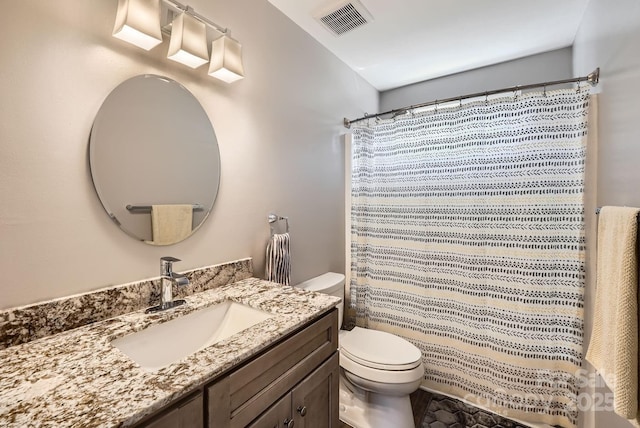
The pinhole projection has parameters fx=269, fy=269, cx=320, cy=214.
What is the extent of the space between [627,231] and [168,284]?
59.3 inches

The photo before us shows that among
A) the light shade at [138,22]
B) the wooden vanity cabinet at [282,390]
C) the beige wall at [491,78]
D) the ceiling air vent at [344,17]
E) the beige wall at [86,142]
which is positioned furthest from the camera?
the beige wall at [491,78]

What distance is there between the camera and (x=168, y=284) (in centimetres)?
104

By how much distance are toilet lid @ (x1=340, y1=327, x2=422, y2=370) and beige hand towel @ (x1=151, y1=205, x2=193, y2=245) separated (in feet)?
3.68

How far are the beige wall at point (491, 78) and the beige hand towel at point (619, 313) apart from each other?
178 cm

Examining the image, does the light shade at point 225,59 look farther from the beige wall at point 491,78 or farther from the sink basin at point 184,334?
the beige wall at point 491,78

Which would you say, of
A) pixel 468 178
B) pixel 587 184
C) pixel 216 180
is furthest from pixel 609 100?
pixel 216 180

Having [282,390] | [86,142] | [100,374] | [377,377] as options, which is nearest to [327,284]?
[377,377]

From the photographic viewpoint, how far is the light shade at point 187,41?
1.04 metres

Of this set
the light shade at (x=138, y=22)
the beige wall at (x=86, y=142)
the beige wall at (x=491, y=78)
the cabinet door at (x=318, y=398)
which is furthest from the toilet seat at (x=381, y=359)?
the beige wall at (x=491, y=78)

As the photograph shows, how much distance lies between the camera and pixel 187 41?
1.06 m

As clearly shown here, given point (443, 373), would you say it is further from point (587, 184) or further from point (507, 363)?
point (587, 184)

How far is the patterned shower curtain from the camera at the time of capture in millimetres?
1475

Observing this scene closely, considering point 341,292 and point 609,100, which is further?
point 341,292

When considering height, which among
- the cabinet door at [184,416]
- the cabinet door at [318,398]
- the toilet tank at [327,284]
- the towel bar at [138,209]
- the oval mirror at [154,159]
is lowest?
the cabinet door at [318,398]
